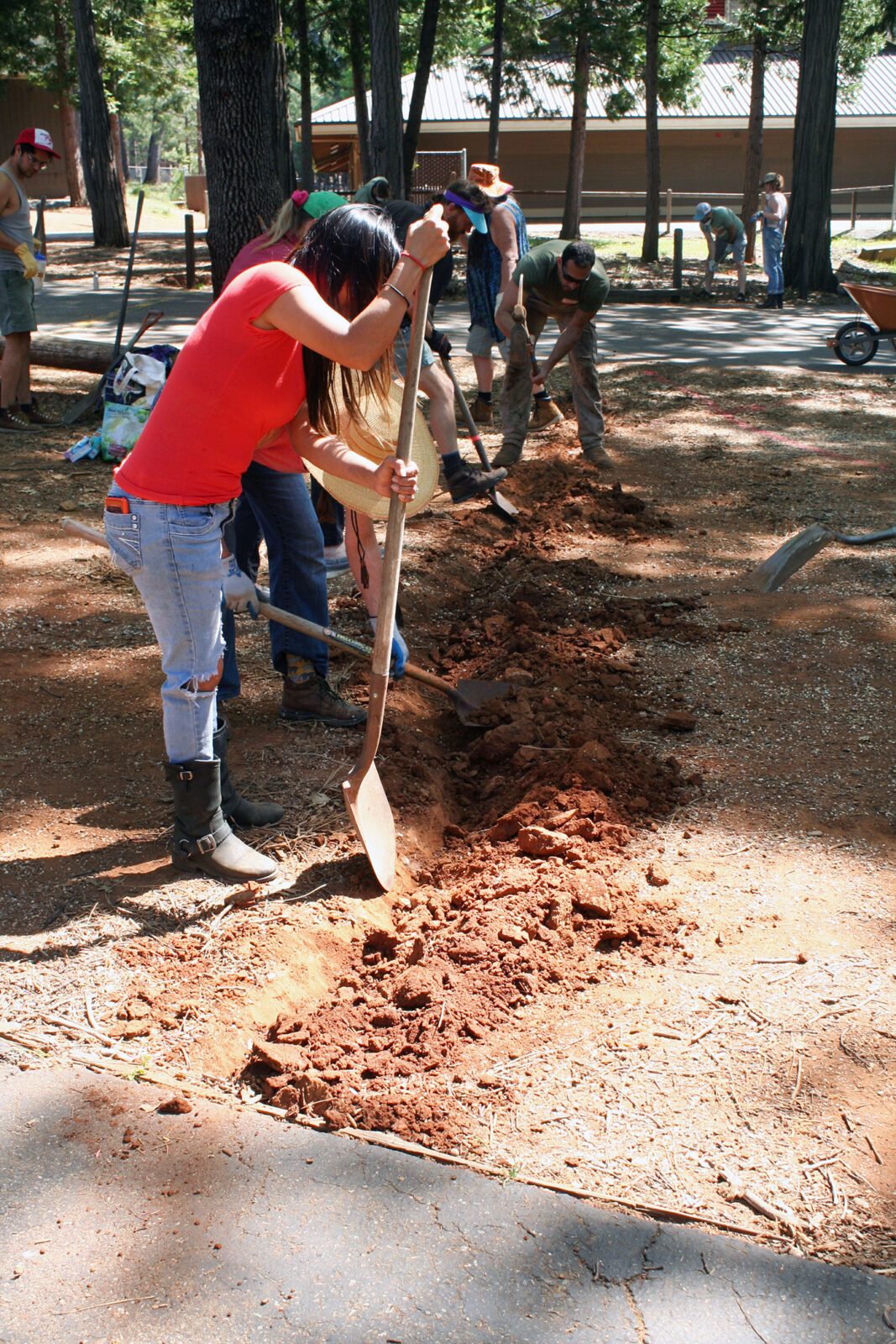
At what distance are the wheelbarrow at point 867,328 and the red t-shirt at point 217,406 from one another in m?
9.77

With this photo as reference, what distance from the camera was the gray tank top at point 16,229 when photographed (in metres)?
7.64

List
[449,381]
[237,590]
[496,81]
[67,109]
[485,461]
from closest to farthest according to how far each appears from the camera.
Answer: [237,590] < [449,381] < [485,461] < [496,81] < [67,109]

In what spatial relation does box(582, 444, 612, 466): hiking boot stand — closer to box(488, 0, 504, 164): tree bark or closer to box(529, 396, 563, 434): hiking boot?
box(529, 396, 563, 434): hiking boot

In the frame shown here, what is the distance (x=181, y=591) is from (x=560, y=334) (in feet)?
17.3

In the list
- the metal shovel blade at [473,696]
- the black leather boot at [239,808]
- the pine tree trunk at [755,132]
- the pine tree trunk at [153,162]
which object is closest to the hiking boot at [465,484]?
the metal shovel blade at [473,696]

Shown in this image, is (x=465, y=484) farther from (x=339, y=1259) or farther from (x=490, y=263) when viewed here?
(x=339, y=1259)

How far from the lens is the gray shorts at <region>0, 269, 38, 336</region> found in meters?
7.85

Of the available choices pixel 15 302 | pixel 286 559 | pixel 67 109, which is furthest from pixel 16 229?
pixel 67 109

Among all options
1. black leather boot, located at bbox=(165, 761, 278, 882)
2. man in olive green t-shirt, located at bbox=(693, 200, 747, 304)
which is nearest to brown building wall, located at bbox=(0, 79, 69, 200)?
man in olive green t-shirt, located at bbox=(693, 200, 747, 304)

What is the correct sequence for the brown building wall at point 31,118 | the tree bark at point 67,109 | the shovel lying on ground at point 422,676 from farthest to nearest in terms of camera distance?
the brown building wall at point 31,118
the tree bark at point 67,109
the shovel lying on ground at point 422,676

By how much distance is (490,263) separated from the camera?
26.7ft

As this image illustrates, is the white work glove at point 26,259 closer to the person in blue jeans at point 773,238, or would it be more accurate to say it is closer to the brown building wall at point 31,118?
the person in blue jeans at point 773,238

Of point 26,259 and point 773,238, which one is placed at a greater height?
point 773,238

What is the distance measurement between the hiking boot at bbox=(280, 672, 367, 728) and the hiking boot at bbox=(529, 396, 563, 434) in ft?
17.5
